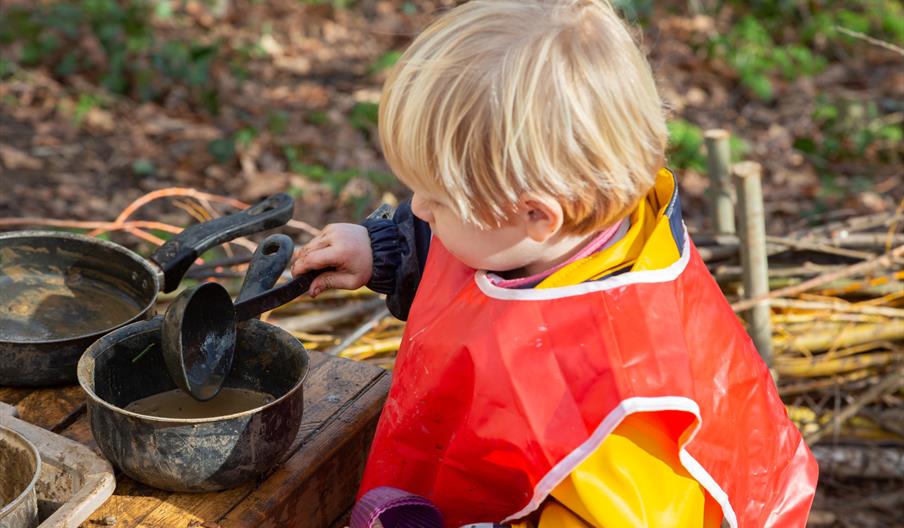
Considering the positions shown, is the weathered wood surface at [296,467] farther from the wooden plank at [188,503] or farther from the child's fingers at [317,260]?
the child's fingers at [317,260]

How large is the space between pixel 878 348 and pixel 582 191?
2.15 m

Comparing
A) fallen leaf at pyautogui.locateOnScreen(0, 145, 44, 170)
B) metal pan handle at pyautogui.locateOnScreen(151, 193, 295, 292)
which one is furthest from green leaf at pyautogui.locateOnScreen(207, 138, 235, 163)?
metal pan handle at pyautogui.locateOnScreen(151, 193, 295, 292)

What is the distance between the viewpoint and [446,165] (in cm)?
143

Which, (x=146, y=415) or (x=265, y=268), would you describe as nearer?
(x=146, y=415)

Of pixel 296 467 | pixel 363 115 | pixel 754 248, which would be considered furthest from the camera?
pixel 363 115

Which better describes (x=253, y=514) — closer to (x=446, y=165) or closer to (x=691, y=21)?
(x=446, y=165)

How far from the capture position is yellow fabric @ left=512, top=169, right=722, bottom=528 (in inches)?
58.4

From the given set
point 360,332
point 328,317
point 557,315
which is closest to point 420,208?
point 557,315

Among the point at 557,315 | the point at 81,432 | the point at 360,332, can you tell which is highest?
the point at 557,315

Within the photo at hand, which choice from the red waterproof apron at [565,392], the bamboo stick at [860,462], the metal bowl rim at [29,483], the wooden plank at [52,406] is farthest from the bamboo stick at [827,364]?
the metal bowl rim at [29,483]

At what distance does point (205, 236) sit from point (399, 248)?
392 millimetres

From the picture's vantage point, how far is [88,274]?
217 centimetres

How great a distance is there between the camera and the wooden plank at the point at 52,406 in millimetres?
1844

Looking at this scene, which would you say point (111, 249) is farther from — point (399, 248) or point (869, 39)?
point (869, 39)
